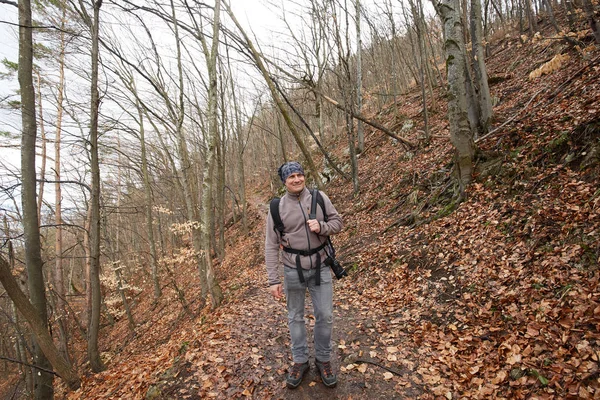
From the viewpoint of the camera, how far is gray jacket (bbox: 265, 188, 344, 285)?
301 cm

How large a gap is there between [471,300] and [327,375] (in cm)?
234

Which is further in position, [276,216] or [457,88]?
[457,88]

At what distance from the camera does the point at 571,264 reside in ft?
11.5

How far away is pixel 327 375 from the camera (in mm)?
3221

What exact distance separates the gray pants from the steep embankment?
494mm

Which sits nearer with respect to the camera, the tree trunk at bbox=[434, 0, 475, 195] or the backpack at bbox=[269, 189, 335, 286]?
the backpack at bbox=[269, 189, 335, 286]

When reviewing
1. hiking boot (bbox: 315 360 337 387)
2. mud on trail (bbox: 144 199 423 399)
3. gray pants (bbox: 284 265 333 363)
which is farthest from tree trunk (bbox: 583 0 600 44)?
hiking boot (bbox: 315 360 337 387)

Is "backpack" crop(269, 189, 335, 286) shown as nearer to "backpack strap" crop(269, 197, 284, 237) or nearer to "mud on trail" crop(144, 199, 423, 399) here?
"backpack strap" crop(269, 197, 284, 237)

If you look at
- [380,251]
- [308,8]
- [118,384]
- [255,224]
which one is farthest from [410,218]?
[255,224]

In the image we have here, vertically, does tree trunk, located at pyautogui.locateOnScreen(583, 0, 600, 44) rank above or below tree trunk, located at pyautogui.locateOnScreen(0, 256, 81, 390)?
above

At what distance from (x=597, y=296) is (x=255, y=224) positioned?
61.5 ft

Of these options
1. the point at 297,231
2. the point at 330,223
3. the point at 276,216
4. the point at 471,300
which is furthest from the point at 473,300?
the point at 276,216

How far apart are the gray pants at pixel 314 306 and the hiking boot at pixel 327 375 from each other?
2.4 inches

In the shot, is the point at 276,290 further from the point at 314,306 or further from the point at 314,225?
the point at 314,225
